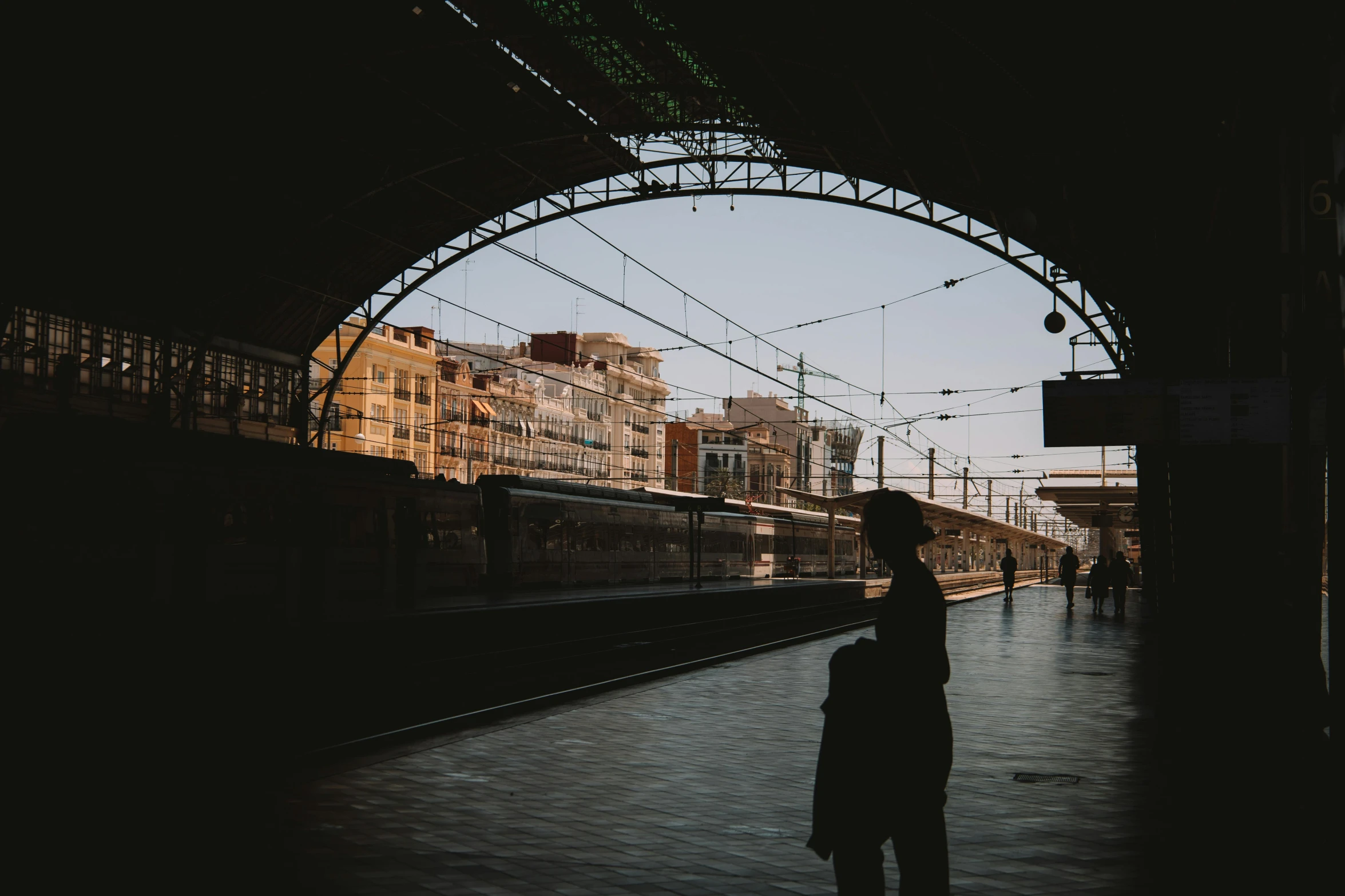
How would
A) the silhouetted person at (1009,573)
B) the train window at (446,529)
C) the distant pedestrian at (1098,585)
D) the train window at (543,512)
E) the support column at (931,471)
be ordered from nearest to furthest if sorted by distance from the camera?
the train window at (446,529) → the distant pedestrian at (1098,585) → the train window at (543,512) → the silhouetted person at (1009,573) → the support column at (931,471)

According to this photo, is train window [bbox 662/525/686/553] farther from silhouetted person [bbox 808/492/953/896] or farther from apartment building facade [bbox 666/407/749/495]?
apartment building facade [bbox 666/407/749/495]

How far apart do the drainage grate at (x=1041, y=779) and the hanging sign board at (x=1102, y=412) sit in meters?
2.29

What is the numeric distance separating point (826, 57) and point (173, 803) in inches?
798

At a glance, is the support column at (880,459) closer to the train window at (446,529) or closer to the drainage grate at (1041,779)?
the train window at (446,529)

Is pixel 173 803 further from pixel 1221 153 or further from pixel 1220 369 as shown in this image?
pixel 1220 369

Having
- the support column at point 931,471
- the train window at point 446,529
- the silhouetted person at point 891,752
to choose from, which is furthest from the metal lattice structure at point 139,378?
the support column at point 931,471

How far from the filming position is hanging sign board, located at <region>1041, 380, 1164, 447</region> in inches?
366

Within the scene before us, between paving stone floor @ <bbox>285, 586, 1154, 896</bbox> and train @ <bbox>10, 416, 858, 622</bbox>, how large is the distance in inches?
312

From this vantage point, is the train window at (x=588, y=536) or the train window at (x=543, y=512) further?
the train window at (x=588, y=536)

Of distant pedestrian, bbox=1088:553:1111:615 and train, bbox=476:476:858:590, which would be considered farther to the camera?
distant pedestrian, bbox=1088:553:1111:615

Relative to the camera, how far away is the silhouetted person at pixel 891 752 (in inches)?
168

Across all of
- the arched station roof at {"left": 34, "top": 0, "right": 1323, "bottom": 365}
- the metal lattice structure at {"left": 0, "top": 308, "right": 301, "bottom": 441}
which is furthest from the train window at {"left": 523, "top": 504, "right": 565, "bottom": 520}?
the metal lattice structure at {"left": 0, "top": 308, "right": 301, "bottom": 441}

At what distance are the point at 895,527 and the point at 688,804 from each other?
376 cm

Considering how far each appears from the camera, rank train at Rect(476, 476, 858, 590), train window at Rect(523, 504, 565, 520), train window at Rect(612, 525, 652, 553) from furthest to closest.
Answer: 1. train window at Rect(612, 525, 652, 553)
2. train window at Rect(523, 504, 565, 520)
3. train at Rect(476, 476, 858, 590)
